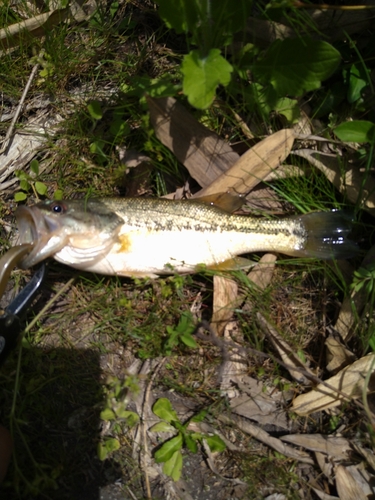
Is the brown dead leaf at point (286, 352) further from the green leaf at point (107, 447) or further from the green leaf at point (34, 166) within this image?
the green leaf at point (34, 166)

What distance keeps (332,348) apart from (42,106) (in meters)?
3.10

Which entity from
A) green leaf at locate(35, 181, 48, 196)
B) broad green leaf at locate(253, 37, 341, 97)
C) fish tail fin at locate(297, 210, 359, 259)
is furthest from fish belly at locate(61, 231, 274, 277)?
broad green leaf at locate(253, 37, 341, 97)

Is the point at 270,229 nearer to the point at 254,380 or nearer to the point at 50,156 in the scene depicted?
the point at 254,380

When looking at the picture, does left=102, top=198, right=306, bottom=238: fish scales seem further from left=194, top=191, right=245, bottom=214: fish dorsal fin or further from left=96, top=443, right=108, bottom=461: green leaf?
left=96, top=443, right=108, bottom=461: green leaf

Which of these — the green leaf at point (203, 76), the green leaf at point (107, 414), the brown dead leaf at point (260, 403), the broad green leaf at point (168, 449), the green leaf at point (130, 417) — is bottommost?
the brown dead leaf at point (260, 403)

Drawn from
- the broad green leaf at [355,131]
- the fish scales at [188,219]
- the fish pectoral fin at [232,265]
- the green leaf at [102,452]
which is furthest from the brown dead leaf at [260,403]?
the broad green leaf at [355,131]

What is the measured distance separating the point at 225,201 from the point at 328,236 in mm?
795

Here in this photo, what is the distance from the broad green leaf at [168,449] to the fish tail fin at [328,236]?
161 centimetres

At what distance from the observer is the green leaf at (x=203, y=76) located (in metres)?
2.67

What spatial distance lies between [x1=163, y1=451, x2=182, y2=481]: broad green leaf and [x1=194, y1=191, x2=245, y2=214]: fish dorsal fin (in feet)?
5.90

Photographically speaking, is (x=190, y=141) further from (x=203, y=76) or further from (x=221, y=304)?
(x=221, y=304)

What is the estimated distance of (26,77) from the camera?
12.0ft

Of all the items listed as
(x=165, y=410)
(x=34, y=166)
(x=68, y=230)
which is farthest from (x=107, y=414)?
(x=34, y=166)

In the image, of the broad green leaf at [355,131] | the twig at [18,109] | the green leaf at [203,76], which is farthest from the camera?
the twig at [18,109]
